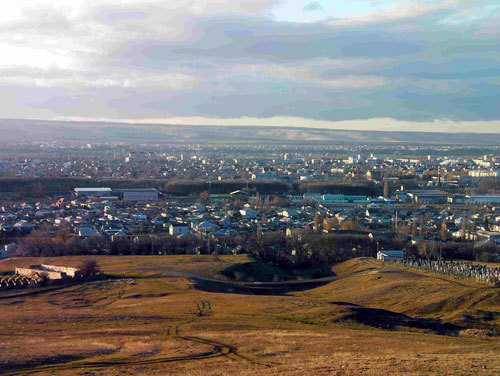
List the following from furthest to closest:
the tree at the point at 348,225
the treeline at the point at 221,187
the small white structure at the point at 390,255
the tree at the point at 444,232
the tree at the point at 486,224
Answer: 1. the treeline at the point at 221,187
2. the tree at the point at 486,224
3. the tree at the point at 348,225
4. the tree at the point at 444,232
5. the small white structure at the point at 390,255

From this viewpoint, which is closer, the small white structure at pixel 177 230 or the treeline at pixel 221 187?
the small white structure at pixel 177 230

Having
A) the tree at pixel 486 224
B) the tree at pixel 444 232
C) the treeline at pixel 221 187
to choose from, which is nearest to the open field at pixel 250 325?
the tree at pixel 444 232

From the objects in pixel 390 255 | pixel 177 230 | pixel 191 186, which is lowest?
pixel 177 230

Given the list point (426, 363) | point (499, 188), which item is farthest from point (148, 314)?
point (499, 188)

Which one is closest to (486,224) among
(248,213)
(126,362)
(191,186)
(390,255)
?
(390,255)

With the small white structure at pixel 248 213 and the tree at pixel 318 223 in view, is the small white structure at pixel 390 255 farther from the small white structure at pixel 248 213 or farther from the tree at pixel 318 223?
the small white structure at pixel 248 213

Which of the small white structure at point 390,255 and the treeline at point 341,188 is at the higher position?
the treeline at point 341,188

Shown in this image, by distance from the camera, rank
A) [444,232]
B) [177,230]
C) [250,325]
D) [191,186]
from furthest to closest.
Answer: [191,186]
[177,230]
[444,232]
[250,325]

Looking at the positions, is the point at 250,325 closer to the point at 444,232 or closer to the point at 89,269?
the point at 89,269
